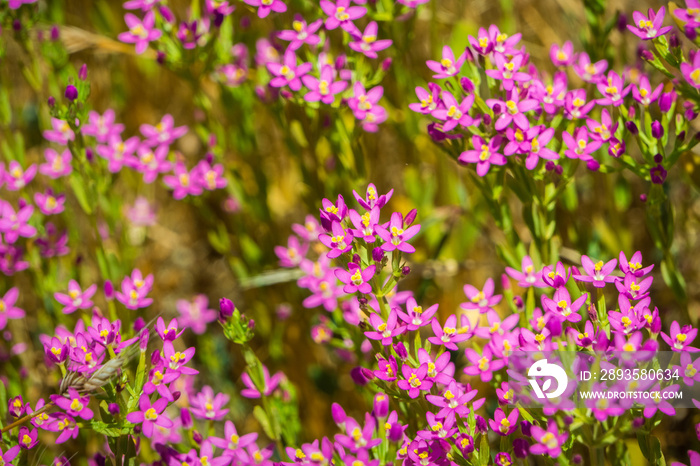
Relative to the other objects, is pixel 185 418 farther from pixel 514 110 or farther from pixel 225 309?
pixel 514 110

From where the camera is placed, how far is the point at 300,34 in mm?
2150

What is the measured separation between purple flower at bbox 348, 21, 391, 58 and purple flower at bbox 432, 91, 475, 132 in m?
0.35

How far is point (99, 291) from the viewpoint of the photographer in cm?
296

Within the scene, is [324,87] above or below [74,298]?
above

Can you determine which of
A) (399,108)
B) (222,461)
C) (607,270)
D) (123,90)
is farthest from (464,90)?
(123,90)

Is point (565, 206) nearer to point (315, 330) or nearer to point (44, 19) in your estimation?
point (315, 330)

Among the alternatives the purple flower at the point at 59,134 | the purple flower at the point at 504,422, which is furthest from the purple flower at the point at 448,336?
the purple flower at the point at 59,134

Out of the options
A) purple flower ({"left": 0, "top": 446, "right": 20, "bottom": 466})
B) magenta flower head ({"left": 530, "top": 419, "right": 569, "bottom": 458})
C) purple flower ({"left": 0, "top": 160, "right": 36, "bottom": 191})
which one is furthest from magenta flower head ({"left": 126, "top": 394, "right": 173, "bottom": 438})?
purple flower ({"left": 0, "top": 160, "right": 36, "bottom": 191})

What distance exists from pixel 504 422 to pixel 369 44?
1291 mm

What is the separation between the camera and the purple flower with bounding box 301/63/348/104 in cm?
208

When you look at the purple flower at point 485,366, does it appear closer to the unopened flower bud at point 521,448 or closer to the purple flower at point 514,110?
the unopened flower bud at point 521,448

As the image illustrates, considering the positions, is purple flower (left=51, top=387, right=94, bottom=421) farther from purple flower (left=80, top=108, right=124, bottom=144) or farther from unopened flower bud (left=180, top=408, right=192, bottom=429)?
purple flower (left=80, top=108, right=124, bottom=144)

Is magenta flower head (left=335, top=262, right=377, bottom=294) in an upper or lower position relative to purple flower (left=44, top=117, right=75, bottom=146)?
lower

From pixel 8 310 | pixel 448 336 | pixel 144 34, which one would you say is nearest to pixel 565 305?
pixel 448 336
